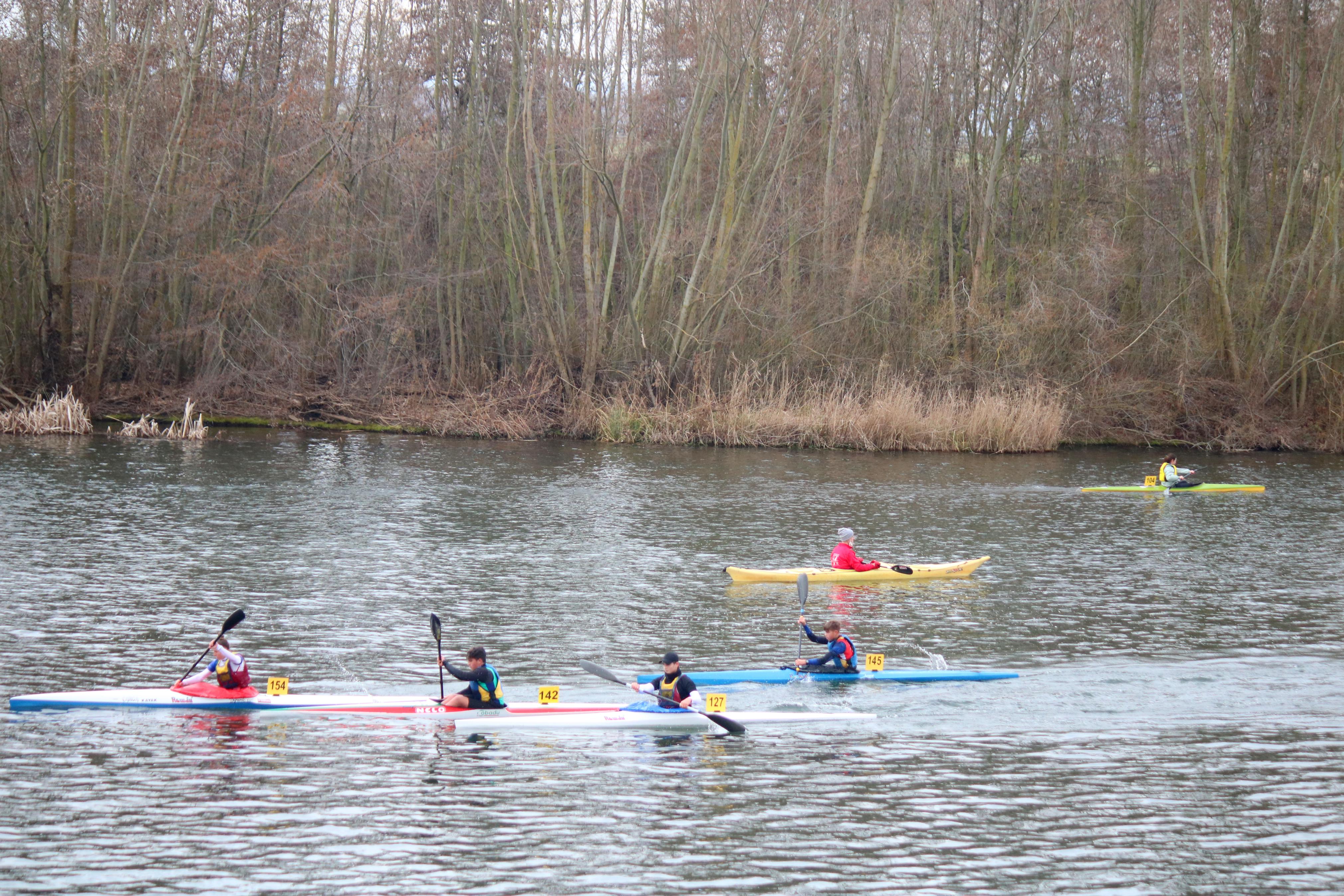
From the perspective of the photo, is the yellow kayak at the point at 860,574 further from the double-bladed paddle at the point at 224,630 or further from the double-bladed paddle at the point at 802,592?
the double-bladed paddle at the point at 224,630

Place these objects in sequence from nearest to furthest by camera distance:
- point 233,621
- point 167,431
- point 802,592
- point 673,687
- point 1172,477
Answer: point 673,687
point 233,621
point 802,592
point 1172,477
point 167,431

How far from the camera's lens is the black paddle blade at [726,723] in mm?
11945

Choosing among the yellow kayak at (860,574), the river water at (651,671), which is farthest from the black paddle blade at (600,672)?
the yellow kayak at (860,574)

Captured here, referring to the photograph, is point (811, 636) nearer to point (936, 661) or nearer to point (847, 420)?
point (936, 661)

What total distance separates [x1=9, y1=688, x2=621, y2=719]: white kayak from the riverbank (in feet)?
85.0

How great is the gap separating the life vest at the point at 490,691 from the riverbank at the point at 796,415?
2588 cm

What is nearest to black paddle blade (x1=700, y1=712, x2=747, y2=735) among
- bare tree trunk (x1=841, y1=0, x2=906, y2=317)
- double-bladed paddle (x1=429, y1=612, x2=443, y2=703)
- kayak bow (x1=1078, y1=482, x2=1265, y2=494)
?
double-bladed paddle (x1=429, y1=612, x2=443, y2=703)

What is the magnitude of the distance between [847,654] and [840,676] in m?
0.25

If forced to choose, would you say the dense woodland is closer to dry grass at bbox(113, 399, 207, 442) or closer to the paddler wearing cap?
dry grass at bbox(113, 399, 207, 442)

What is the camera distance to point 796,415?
37.8 meters

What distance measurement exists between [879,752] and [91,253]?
3439 centimetres

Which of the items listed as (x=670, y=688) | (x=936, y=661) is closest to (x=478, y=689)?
(x=670, y=688)

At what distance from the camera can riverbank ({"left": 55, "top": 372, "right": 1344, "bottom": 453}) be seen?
1479 inches

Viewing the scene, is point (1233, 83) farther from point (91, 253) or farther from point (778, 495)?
point (91, 253)
